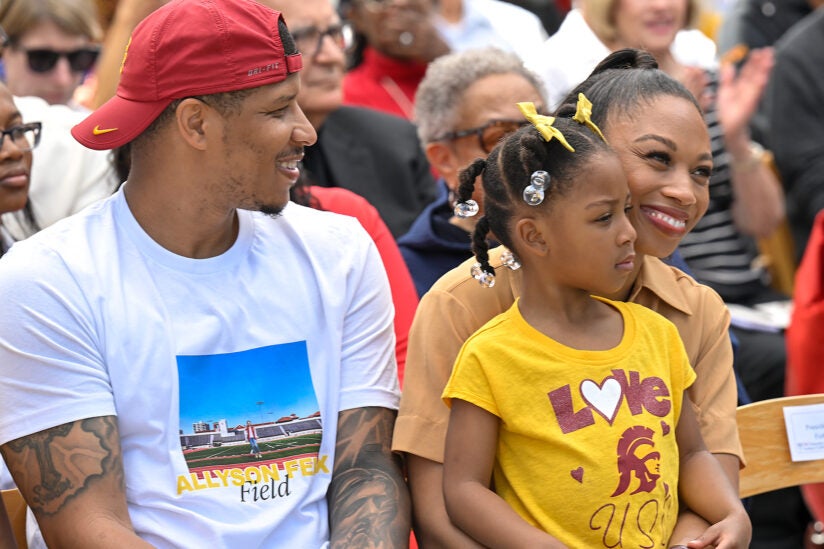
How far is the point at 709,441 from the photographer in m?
2.56

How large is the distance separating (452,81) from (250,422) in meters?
1.56

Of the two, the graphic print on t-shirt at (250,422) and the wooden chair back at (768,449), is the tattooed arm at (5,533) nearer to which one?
the graphic print on t-shirt at (250,422)

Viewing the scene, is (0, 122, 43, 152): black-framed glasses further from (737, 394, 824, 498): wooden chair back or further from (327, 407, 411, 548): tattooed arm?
(737, 394, 824, 498): wooden chair back

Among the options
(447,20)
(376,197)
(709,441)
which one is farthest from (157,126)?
(447,20)

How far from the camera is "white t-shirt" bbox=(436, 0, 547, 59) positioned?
5.84 meters

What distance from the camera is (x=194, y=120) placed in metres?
2.48

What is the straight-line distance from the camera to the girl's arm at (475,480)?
2.26m

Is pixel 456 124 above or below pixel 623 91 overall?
below

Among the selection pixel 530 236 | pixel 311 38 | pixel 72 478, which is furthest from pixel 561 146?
pixel 311 38

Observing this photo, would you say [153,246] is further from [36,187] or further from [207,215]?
[36,187]

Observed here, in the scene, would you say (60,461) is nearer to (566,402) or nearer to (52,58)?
(566,402)

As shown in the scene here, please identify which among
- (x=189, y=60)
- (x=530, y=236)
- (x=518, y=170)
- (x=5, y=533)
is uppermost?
(x=189, y=60)

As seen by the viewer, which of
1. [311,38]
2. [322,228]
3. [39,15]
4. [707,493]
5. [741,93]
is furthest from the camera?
[741,93]

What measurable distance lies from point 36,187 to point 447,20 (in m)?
2.69
